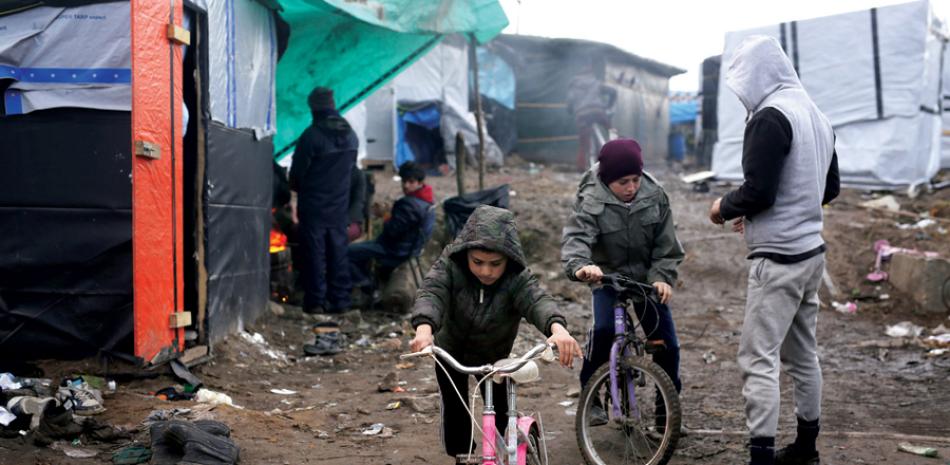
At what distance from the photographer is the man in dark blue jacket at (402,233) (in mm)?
9055

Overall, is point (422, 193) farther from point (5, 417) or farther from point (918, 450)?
point (918, 450)

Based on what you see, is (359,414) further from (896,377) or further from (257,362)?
(896,377)

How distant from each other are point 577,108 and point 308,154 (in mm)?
14262

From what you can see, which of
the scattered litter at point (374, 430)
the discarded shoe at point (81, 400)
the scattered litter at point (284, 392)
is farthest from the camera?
the scattered litter at point (284, 392)

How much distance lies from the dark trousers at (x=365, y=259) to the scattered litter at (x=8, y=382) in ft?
14.8

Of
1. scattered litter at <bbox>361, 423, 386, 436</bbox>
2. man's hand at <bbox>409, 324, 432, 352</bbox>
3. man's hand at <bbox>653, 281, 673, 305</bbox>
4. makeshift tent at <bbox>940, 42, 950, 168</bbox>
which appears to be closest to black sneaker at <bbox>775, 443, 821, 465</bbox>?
man's hand at <bbox>653, 281, 673, 305</bbox>

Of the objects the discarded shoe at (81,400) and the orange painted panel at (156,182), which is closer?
the discarded shoe at (81,400)

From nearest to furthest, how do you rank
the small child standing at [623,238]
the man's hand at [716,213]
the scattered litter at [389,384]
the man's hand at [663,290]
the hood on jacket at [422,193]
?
the man's hand at [716,213] → the man's hand at [663,290] → the small child standing at [623,238] → the scattered litter at [389,384] → the hood on jacket at [422,193]

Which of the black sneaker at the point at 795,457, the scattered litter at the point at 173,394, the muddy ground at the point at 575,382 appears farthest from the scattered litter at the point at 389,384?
the black sneaker at the point at 795,457

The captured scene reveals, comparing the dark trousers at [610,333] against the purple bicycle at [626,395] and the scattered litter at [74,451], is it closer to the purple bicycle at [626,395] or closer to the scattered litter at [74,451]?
the purple bicycle at [626,395]

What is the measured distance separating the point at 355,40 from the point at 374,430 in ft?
19.0

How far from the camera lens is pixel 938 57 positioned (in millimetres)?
14000

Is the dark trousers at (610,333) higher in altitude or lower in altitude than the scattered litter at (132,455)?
higher

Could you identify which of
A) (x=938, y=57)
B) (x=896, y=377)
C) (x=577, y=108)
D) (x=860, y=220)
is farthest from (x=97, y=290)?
(x=577, y=108)
